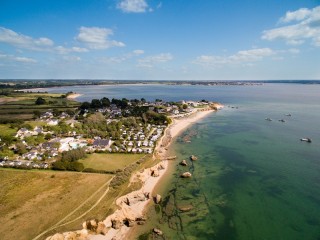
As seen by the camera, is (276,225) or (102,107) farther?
(102,107)

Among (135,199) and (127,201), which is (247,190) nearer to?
(135,199)

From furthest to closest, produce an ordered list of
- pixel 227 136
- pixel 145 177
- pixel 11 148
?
pixel 227 136 < pixel 11 148 < pixel 145 177

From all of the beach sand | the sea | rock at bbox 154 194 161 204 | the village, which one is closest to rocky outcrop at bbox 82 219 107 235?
the beach sand

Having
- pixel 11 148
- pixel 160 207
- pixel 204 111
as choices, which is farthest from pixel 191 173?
pixel 204 111

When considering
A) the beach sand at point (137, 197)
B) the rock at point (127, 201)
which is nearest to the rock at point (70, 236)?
the beach sand at point (137, 197)

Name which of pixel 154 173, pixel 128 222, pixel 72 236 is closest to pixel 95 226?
pixel 72 236

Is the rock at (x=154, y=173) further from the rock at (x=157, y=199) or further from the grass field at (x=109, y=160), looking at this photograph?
the rock at (x=157, y=199)

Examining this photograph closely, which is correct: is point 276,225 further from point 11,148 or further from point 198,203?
point 11,148
